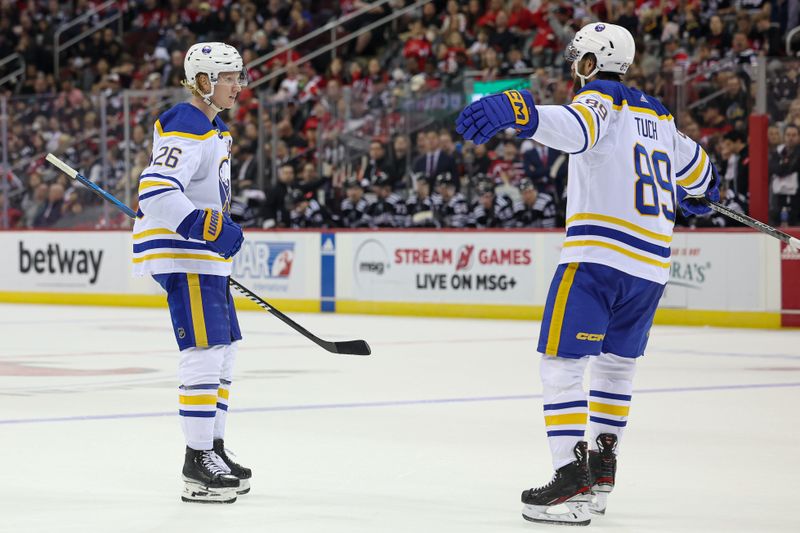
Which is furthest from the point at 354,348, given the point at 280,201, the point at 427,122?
the point at 280,201

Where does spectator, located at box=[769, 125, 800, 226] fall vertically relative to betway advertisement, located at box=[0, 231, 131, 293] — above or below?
above

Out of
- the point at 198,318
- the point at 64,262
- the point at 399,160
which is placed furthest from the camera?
the point at 64,262

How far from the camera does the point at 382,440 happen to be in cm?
577

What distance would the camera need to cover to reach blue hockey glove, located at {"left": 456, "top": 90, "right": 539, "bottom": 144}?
3896mm

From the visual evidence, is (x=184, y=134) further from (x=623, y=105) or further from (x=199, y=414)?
(x=623, y=105)

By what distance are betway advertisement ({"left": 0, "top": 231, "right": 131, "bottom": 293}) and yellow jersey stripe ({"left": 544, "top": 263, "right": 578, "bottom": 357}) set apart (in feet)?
39.7

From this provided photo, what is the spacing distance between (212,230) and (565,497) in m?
1.34

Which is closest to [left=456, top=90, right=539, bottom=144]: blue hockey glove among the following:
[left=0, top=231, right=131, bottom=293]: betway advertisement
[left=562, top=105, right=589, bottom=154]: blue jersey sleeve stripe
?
[left=562, top=105, right=589, bottom=154]: blue jersey sleeve stripe

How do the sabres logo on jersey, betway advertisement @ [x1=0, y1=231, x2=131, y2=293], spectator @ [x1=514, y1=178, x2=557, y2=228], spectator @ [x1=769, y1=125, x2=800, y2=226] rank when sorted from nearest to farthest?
the sabres logo on jersey → spectator @ [x1=769, y1=125, x2=800, y2=226] → spectator @ [x1=514, y1=178, x2=557, y2=228] → betway advertisement @ [x1=0, y1=231, x2=131, y2=293]

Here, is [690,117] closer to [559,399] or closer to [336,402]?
[336,402]

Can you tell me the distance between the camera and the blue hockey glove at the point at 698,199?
494cm

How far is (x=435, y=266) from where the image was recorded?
14.3 meters

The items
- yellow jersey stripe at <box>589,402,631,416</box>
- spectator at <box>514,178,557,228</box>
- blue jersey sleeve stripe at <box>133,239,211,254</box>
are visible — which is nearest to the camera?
yellow jersey stripe at <box>589,402,631,416</box>

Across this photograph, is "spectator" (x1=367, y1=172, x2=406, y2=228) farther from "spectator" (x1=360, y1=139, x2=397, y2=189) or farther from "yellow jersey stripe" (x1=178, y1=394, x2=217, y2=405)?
"yellow jersey stripe" (x1=178, y1=394, x2=217, y2=405)
